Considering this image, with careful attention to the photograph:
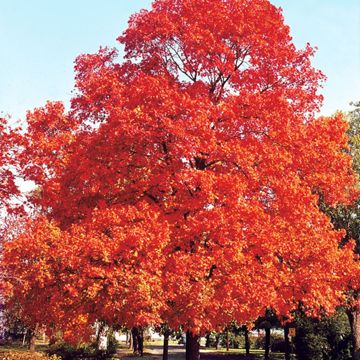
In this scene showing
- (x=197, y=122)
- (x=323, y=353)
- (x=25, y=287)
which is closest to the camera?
(x=25, y=287)

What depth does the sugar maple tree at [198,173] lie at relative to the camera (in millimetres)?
15328

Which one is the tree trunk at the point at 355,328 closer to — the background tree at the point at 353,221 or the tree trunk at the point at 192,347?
the background tree at the point at 353,221

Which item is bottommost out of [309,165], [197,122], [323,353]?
[323,353]

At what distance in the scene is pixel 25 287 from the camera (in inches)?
617

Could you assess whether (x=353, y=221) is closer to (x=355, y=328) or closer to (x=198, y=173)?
(x=355, y=328)

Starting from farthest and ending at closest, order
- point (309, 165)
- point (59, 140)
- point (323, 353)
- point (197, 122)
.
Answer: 1. point (323, 353)
2. point (59, 140)
3. point (309, 165)
4. point (197, 122)

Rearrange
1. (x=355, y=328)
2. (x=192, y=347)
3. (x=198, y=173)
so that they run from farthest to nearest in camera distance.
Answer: (x=355, y=328)
(x=192, y=347)
(x=198, y=173)

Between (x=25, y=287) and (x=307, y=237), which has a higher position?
(x=307, y=237)

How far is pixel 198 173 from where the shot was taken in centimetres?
1655

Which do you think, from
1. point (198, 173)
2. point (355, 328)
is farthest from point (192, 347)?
point (355, 328)

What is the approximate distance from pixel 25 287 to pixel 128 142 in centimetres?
618

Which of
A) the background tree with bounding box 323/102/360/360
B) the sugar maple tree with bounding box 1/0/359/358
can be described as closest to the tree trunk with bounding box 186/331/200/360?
the sugar maple tree with bounding box 1/0/359/358

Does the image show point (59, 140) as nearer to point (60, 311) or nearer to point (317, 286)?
point (60, 311)

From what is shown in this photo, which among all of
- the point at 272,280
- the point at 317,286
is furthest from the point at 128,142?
the point at 317,286
